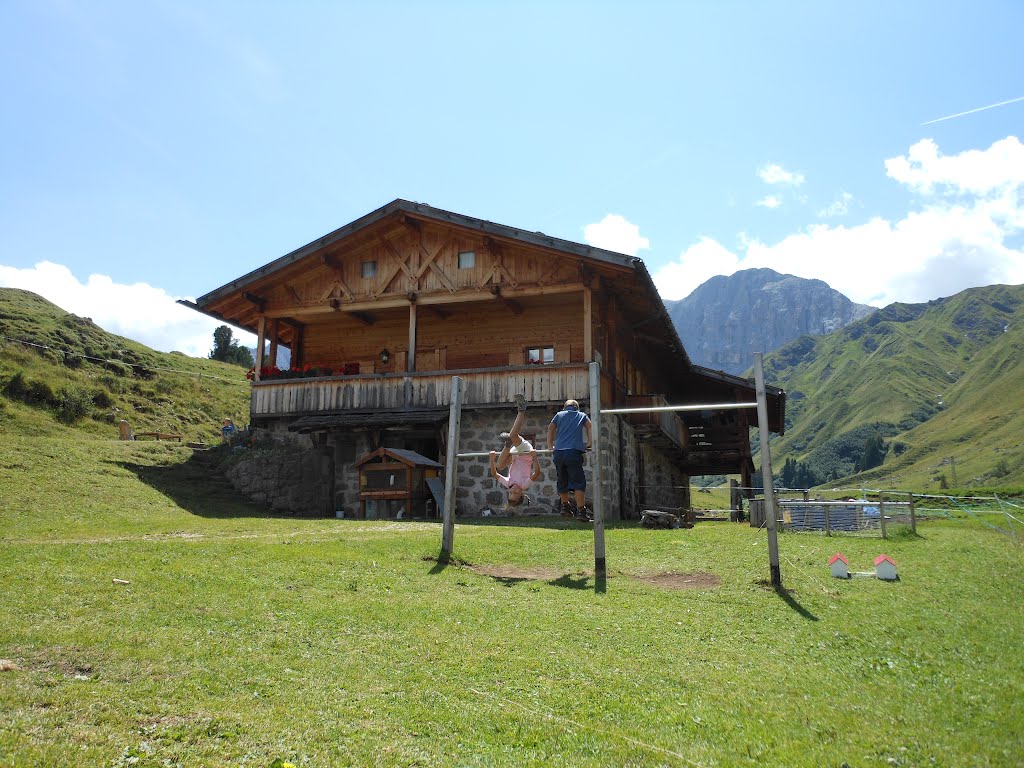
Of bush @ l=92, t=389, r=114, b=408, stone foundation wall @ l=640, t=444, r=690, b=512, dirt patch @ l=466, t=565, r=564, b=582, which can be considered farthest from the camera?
bush @ l=92, t=389, r=114, b=408

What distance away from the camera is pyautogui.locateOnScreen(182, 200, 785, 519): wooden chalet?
20.4 m

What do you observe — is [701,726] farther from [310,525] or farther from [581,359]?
[581,359]

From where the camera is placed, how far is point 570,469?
1038 cm

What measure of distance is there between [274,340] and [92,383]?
16237mm

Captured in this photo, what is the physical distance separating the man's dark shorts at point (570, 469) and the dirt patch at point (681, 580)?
1.61m

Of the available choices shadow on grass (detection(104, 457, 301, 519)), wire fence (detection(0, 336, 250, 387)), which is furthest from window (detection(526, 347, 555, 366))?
wire fence (detection(0, 336, 250, 387))

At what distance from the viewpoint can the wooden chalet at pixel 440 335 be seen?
66.9 ft

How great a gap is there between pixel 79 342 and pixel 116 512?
32799mm

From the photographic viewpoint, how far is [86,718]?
12.8ft

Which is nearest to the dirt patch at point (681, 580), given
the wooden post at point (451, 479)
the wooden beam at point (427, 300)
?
the wooden post at point (451, 479)

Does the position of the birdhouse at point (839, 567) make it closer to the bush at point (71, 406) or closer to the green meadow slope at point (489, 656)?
the green meadow slope at point (489, 656)

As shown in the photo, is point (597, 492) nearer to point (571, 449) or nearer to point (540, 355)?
point (571, 449)

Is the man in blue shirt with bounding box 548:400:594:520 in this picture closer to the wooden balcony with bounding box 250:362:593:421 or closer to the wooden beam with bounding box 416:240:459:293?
the wooden balcony with bounding box 250:362:593:421

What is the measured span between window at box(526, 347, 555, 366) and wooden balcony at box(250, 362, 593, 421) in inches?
90.0
